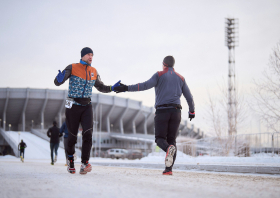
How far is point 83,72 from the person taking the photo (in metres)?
5.45

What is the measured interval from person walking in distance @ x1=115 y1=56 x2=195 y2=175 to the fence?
713 centimetres

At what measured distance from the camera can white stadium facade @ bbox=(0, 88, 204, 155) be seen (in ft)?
206

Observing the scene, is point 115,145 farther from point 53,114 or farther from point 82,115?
point 82,115

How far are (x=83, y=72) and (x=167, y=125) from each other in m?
1.71

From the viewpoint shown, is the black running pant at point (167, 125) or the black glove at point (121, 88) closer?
the black running pant at point (167, 125)

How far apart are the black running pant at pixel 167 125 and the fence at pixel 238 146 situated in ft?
23.5

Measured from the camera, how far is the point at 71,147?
5480mm

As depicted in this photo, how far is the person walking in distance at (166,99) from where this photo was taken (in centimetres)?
526

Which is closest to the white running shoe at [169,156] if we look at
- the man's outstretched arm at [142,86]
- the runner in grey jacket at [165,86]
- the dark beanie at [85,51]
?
the runner in grey jacket at [165,86]

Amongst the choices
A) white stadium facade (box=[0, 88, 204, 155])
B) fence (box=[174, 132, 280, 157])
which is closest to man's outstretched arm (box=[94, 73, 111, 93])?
fence (box=[174, 132, 280, 157])

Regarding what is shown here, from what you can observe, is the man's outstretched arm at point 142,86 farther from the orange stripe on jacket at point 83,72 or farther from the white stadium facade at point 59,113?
the white stadium facade at point 59,113

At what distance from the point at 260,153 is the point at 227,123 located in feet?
20.0

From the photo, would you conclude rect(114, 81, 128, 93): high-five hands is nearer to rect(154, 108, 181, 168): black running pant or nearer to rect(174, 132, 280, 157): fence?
rect(154, 108, 181, 168): black running pant

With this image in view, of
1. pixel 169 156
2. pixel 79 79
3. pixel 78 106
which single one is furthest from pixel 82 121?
pixel 169 156
